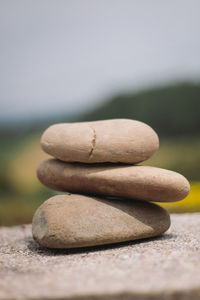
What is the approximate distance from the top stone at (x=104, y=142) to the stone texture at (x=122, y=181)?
167 millimetres

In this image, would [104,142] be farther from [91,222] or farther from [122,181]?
[91,222]

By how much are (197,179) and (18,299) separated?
9.88 m

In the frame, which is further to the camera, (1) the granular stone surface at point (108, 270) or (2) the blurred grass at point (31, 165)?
(2) the blurred grass at point (31, 165)

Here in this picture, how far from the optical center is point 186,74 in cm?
1298

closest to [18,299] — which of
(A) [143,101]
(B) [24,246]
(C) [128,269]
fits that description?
(C) [128,269]

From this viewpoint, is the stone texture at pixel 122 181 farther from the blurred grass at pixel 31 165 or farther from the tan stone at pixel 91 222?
the blurred grass at pixel 31 165

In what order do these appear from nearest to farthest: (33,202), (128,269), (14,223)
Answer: (128,269) → (14,223) → (33,202)

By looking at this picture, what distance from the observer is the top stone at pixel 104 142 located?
539cm

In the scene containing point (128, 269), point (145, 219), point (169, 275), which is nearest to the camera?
point (169, 275)

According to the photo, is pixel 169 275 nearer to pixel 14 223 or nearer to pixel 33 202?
pixel 14 223

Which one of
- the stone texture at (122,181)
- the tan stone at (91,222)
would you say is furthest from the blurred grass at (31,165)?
the tan stone at (91,222)

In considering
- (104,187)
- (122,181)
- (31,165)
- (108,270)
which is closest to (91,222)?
(104,187)

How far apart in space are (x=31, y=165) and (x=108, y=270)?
8.77 meters

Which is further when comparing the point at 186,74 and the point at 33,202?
the point at 186,74
